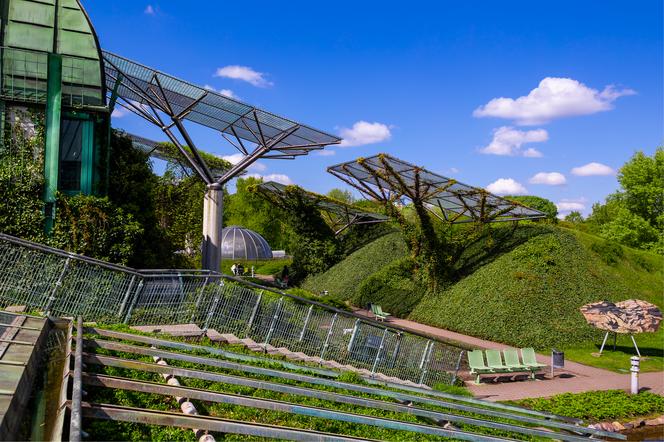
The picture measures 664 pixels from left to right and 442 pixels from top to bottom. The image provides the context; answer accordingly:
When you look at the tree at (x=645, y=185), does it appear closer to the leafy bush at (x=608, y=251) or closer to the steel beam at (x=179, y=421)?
the leafy bush at (x=608, y=251)

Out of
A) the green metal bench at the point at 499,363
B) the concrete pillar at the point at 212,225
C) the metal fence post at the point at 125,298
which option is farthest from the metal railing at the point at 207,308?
the concrete pillar at the point at 212,225

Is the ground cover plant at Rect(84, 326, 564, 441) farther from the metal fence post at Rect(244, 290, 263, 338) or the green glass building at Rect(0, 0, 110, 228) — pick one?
the green glass building at Rect(0, 0, 110, 228)

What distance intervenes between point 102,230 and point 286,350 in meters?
6.79

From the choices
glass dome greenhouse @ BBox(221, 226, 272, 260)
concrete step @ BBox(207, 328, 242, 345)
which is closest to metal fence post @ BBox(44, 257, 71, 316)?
concrete step @ BBox(207, 328, 242, 345)

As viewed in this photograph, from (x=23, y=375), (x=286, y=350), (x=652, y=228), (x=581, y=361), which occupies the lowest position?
(x=581, y=361)

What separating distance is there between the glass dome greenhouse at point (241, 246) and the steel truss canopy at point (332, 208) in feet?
47.3

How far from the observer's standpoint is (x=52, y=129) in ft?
53.1

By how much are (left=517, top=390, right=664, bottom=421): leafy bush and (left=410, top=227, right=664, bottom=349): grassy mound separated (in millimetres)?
7077

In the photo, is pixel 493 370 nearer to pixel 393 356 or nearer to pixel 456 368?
pixel 456 368

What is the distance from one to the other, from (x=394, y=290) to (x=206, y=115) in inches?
599

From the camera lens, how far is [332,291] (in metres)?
38.4

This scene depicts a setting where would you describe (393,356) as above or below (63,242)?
below

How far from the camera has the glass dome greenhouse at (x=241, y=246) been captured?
57.0 meters

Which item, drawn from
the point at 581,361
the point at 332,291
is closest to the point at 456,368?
the point at 581,361
